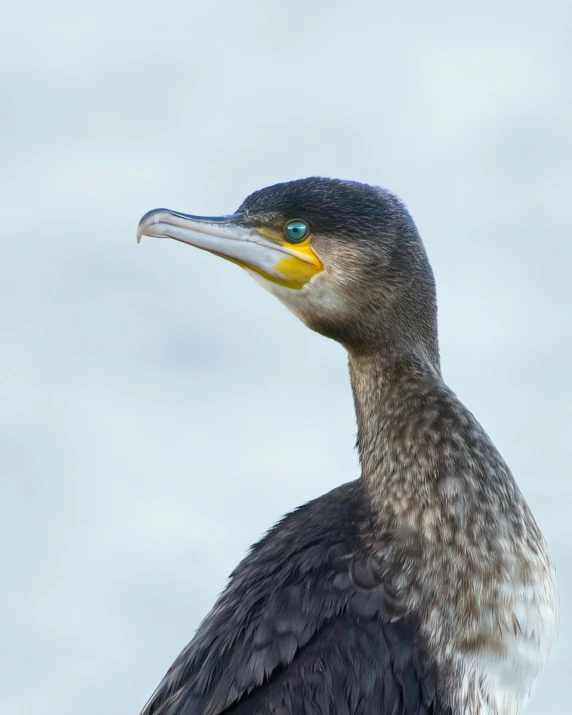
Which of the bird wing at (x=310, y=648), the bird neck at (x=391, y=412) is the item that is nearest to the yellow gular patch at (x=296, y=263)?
the bird neck at (x=391, y=412)

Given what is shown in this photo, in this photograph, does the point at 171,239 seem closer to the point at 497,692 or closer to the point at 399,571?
the point at 399,571

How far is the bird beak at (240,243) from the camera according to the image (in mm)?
6305

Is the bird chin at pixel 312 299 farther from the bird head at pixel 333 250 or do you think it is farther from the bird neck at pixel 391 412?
the bird neck at pixel 391 412

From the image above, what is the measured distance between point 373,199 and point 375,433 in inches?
36.9

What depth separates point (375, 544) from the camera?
19.7 feet

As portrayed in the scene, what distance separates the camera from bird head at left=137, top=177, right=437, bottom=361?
624 centimetres

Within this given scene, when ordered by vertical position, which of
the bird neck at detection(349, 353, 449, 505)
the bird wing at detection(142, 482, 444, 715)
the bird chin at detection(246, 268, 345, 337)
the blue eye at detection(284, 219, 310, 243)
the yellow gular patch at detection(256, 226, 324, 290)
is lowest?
the bird wing at detection(142, 482, 444, 715)

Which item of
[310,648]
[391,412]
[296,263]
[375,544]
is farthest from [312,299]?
[310,648]

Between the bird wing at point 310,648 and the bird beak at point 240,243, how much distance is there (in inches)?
40.9

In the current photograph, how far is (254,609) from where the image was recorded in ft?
19.6

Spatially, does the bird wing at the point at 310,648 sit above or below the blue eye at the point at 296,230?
below

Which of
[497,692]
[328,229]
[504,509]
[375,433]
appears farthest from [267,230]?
[497,692]

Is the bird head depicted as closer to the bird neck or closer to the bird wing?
the bird neck

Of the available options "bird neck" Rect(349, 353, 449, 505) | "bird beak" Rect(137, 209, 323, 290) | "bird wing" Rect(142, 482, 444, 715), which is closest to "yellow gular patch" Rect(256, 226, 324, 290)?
"bird beak" Rect(137, 209, 323, 290)
